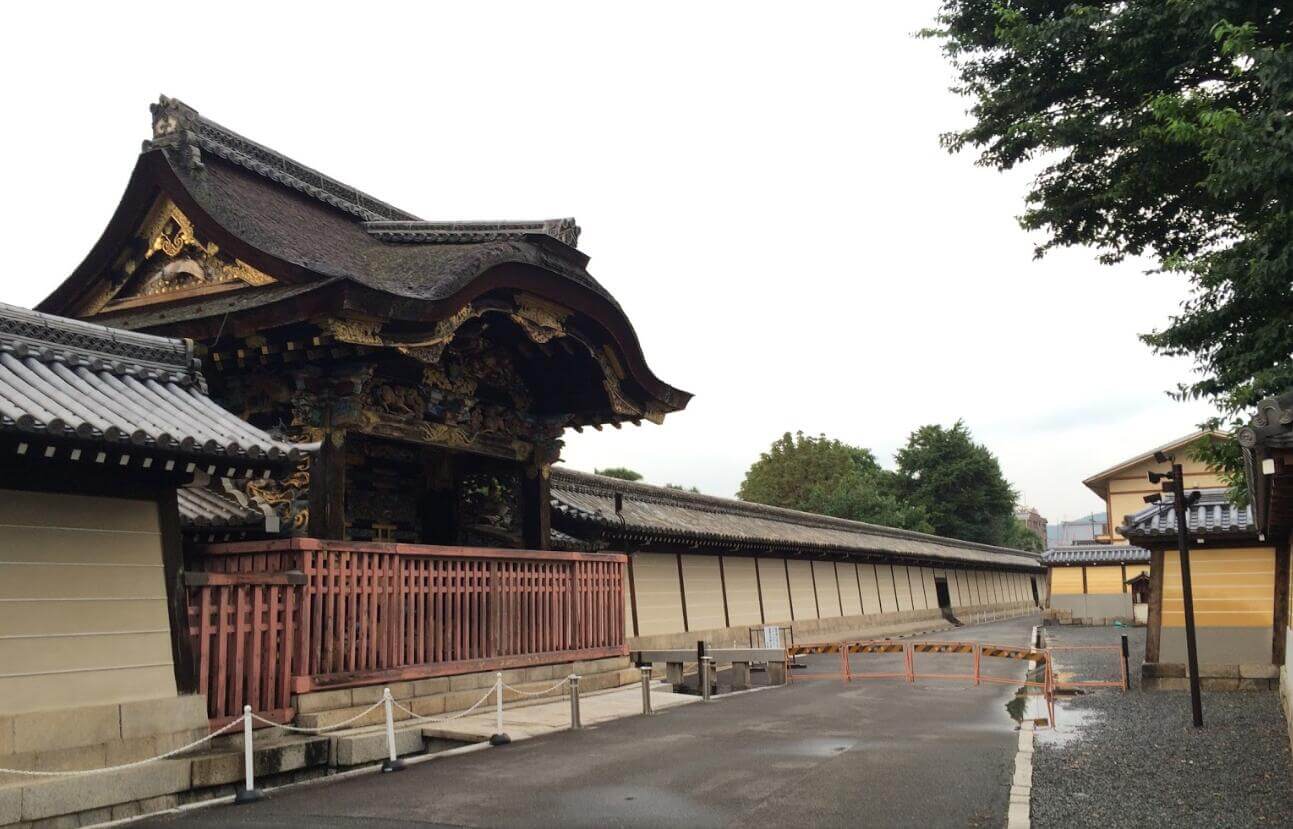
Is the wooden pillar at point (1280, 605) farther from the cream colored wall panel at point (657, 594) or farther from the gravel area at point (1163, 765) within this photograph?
the cream colored wall panel at point (657, 594)

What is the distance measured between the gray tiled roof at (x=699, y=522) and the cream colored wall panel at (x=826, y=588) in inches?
30.9

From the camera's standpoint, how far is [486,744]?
10.9 metres

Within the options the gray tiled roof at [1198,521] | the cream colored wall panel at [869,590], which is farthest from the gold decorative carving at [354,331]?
the cream colored wall panel at [869,590]

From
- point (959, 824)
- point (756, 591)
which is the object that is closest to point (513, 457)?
point (959, 824)

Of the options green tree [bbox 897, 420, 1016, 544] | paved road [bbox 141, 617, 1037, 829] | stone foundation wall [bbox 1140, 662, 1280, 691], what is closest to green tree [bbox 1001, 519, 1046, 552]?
green tree [bbox 897, 420, 1016, 544]

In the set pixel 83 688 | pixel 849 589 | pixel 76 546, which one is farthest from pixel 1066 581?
pixel 76 546

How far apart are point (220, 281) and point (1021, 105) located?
39.6 feet

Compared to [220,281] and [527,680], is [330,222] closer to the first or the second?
[220,281]

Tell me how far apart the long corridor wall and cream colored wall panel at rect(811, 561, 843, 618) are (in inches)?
1.3

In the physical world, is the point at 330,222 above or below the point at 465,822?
above

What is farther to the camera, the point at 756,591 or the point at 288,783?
the point at 756,591

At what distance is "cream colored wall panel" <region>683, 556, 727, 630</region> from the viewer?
2305 cm

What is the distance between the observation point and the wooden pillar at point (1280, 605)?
15.9m

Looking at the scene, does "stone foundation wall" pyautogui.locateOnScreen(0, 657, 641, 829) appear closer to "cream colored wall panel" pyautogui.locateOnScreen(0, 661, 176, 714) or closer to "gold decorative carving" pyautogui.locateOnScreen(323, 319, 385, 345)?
"cream colored wall panel" pyautogui.locateOnScreen(0, 661, 176, 714)
